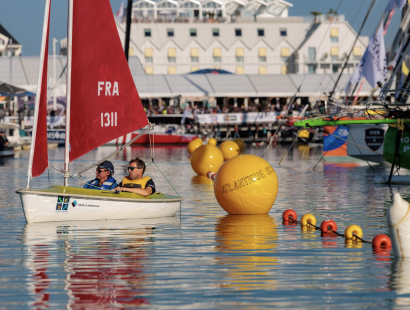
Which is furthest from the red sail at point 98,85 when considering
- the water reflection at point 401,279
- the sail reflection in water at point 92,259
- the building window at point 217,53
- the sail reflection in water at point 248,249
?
the building window at point 217,53

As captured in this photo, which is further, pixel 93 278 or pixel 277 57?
pixel 277 57

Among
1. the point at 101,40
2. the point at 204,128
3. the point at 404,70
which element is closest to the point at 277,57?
the point at 204,128

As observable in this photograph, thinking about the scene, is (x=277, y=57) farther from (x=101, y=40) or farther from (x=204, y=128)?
(x=101, y=40)

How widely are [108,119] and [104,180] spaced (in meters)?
1.34

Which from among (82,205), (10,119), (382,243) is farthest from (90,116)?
(10,119)

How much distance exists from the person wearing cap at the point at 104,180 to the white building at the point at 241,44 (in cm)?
9095

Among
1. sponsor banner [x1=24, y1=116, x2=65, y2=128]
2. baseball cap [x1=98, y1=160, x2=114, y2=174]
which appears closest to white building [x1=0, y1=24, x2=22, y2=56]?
sponsor banner [x1=24, y1=116, x2=65, y2=128]

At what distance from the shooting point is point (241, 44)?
4286 inches

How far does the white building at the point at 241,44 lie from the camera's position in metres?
107

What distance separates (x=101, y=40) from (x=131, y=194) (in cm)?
347

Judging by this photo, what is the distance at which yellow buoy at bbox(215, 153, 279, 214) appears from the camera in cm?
1583

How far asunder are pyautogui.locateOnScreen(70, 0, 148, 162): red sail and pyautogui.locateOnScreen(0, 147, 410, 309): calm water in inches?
81.6

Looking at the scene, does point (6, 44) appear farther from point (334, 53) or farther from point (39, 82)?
point (39, 82)

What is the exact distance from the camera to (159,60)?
10706 centimetres
